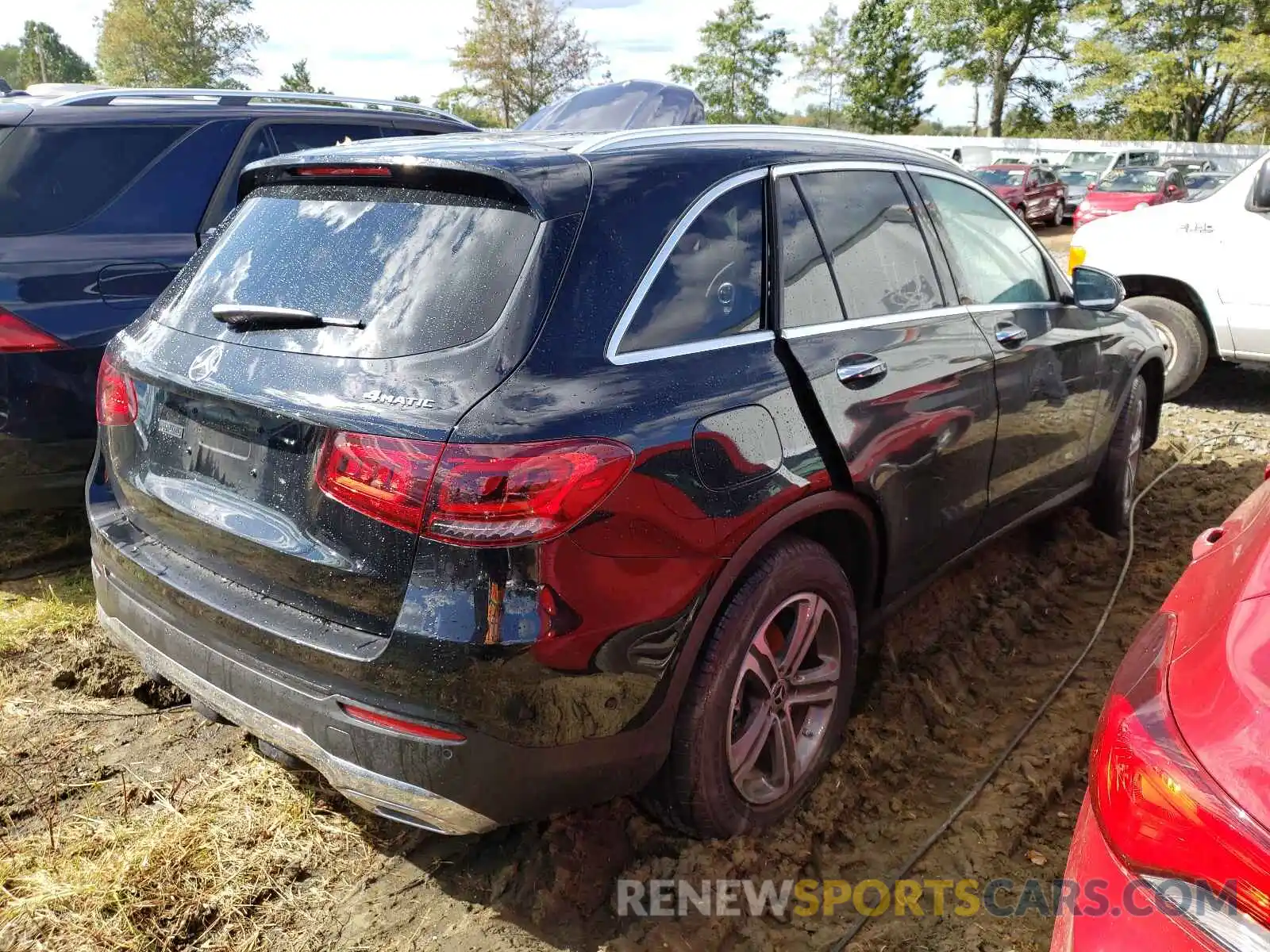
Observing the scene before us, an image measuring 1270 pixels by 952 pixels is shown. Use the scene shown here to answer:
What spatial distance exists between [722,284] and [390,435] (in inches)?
38.4

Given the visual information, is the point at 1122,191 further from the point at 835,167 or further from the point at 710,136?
the point at 710,136

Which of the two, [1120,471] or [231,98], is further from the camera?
[231,98]

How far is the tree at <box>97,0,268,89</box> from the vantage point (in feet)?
137

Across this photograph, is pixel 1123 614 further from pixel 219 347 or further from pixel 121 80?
pixel 121 80

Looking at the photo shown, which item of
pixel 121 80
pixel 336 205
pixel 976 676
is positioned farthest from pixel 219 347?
pixel 121 80

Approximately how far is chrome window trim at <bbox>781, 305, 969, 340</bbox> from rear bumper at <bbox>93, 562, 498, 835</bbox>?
4.73ft

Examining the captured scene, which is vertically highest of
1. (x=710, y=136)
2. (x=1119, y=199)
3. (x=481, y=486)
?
(x=710, y=136)

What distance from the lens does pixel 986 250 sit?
3.64 metres

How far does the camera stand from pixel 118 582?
258cm

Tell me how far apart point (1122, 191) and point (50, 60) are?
8175cm

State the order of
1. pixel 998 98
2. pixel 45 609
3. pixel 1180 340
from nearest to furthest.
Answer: pixel 45 609, pixel 1180 340, pixel 998 98

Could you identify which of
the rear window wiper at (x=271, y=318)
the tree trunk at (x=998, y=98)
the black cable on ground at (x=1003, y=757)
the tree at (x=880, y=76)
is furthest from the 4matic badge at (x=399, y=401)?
the tree at (x=880, y=76)

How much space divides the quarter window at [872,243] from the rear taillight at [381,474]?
145cm

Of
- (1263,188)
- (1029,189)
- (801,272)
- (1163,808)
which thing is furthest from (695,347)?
(1029,189)
